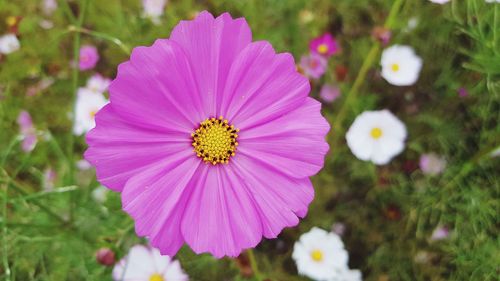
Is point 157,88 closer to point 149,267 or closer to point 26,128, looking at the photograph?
point 149,267

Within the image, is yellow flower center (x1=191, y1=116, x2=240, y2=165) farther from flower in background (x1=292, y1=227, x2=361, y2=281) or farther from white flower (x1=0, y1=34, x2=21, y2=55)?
white flower (x1=0, y1=34, x2=21, y2=55)

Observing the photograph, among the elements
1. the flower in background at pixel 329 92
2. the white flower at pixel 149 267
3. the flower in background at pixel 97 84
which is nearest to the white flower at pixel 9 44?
the flower in background at pixel 97 84

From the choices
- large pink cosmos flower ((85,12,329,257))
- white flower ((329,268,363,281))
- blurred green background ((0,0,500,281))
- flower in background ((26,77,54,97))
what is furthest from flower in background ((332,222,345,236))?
flower in background ((26,77,54,97))

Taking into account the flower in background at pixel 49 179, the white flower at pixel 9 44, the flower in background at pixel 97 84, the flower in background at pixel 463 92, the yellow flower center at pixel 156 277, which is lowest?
the flower in background at pixel 463 92

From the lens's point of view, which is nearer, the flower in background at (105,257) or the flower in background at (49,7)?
the flower in background at (105,257)

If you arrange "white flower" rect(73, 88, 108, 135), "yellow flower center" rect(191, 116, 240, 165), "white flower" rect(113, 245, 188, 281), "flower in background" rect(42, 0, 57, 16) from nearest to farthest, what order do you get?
"yellow flower center" rect(191, 116, 240, 165) → "white flower" rect(113, 245, 188, 281) → "white flower" rect(73, 88, 108, 135) → "flower in background" rect(42, 0, 57, 16)

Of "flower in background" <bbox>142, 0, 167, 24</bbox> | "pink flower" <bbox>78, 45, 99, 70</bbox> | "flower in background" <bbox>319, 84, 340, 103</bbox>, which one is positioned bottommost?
"flower in background" <bbox>319, 84, 340, 103</bbox>

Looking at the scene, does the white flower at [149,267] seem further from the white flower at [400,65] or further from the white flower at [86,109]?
the white flower at [400,65]
